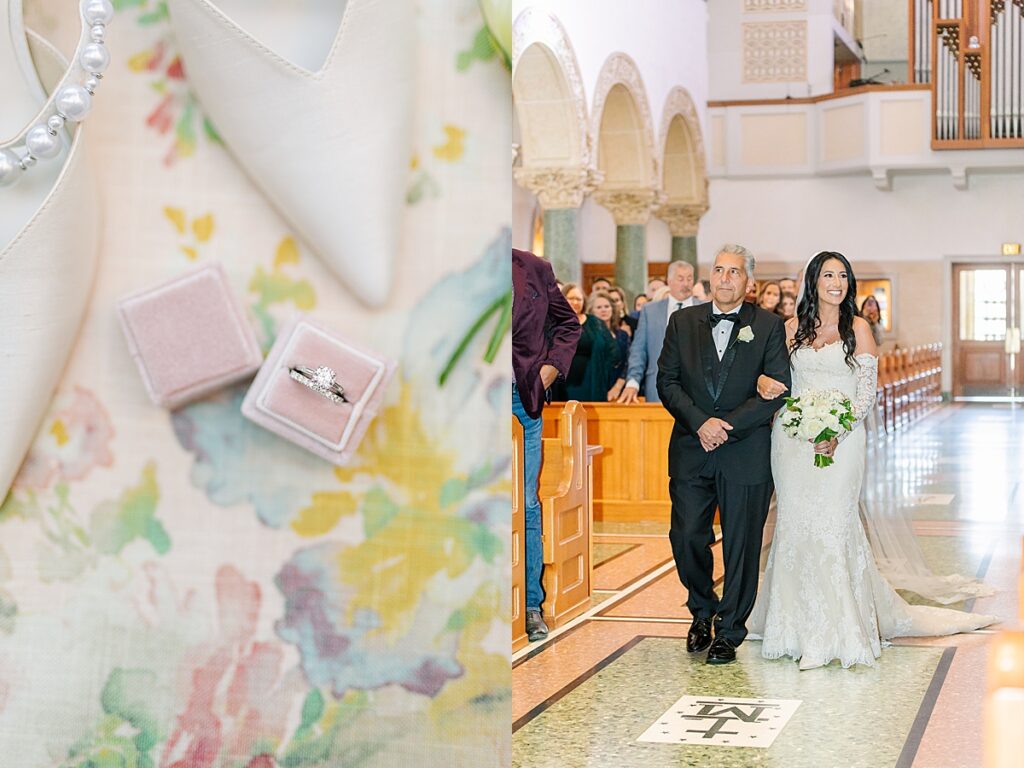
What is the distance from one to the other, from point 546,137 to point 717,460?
1051 cm

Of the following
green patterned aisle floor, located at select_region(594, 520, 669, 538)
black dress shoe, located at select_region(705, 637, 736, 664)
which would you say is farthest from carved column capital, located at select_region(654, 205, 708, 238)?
black dress shoe, located at select_region(705, 637, 736, 664)

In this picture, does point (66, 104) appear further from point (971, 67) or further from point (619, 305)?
point (971, 67)

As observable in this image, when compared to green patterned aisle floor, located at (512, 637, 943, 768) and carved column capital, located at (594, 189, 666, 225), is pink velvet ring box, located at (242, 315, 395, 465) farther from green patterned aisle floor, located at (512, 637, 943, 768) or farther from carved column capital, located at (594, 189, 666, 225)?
carved column capital, located at (594, 189, 666, 225)

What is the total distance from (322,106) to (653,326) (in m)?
7.55

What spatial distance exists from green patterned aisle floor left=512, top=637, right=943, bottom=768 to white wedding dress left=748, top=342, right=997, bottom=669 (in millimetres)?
119

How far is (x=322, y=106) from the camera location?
1917mm

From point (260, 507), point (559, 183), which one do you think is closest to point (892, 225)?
point (559, 183)

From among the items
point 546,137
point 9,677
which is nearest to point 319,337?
point 9,677

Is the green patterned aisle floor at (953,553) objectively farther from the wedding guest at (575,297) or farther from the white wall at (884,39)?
the white wall at (884,39)

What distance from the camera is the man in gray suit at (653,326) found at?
30.1ft

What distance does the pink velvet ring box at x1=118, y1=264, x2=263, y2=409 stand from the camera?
1.96 meters

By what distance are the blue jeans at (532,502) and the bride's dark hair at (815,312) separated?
3.78ft

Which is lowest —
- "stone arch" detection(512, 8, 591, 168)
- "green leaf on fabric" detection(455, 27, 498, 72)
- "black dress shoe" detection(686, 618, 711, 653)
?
"black dress shoe" detection(686, 618, 711, 653)

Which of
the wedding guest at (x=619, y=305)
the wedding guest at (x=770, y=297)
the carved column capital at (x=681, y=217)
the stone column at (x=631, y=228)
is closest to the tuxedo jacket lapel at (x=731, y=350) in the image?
the wedding guest at (x=619, y=305)
